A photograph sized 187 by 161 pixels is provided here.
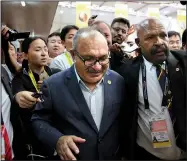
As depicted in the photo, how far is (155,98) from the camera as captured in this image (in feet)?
4.51

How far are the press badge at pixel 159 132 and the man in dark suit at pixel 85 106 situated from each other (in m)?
0.18

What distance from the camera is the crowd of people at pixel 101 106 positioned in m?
1.24

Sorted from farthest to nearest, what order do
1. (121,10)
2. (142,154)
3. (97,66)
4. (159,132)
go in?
(121,10) → (142,154) → (159,132) → (97,66)

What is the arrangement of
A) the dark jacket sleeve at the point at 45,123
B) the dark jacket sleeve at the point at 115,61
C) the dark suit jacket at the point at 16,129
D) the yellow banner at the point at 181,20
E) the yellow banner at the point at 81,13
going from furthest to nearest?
the yellow banner at the point at 81,13
the yellow banner at the point at 181,20
the dark jacket sleeve at the point at 115,61
the dark suit jacket at the point at 16,129
the dark jacket sleeve at the point at 45,123

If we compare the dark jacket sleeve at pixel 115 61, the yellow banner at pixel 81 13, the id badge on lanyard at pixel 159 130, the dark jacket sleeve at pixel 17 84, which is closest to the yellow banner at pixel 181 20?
the yellow banner at pixel 81 13

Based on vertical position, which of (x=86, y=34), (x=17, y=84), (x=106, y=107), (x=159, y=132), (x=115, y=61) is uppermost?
(x=86, y=34)

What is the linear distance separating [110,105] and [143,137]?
286 millimetres

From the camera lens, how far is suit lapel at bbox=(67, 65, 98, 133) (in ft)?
4.08

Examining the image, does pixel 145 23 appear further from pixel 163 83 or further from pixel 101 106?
pixel 101 106

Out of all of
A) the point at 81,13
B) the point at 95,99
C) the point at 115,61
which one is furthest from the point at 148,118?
the point at 81,13

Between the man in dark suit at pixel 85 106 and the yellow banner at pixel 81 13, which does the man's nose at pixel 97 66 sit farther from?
the yellow banner at pixel 81 13

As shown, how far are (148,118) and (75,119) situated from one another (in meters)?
0.38

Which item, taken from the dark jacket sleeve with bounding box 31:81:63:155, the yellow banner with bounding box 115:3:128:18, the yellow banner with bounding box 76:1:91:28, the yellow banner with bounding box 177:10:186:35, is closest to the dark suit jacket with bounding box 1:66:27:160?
the dark jacket sleeve with bounding box 31:81:63:155

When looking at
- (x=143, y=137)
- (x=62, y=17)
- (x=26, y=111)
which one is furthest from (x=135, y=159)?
(x=62, y=17)
